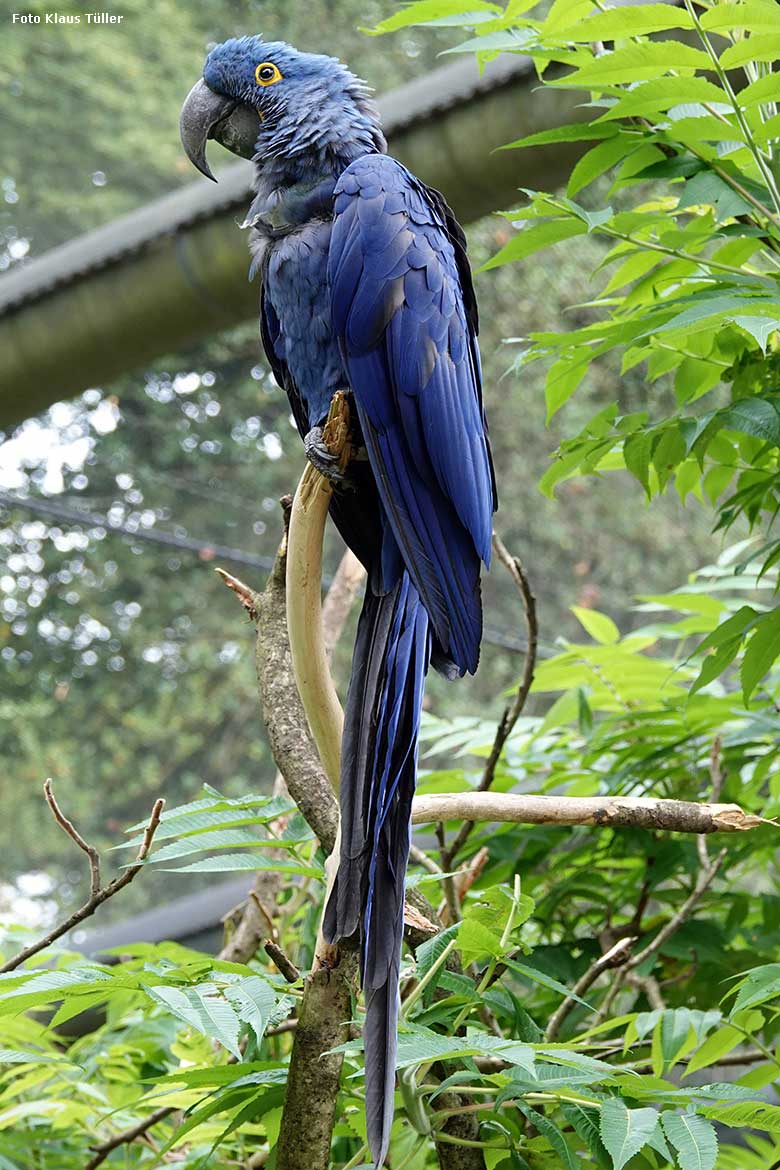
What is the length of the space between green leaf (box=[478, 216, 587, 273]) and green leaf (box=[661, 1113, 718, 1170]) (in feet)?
1.58

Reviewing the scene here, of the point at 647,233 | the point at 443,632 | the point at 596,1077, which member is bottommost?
the point at 596,1077

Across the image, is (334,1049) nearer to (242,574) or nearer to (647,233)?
(647,233)

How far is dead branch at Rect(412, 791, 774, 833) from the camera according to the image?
65 centimetres

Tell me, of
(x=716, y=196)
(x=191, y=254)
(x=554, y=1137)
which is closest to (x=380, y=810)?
(x=554, y=1137)

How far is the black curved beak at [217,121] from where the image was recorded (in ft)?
3.41

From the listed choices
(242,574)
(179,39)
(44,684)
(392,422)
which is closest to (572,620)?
(242,574)

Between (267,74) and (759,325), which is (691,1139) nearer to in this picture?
(759,325)

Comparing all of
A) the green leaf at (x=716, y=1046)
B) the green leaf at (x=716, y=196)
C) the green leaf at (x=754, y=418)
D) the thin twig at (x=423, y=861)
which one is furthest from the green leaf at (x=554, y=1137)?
the green leaf at (x=716, y=196)

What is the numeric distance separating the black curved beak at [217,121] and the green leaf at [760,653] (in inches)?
23.4

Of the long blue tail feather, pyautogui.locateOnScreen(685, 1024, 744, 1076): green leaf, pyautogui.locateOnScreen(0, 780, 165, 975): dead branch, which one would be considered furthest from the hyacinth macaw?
pyautogui.locateOnScreen(685, 1024, 744, 1076): green leaf

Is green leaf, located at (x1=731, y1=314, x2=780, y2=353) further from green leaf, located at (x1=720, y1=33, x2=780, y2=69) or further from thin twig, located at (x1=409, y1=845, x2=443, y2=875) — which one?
thin twig, located at (x1=409, y1=845, x2=443, y2=875)

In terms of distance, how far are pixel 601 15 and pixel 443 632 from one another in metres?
0.36

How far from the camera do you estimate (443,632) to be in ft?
2.52

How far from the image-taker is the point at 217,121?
1.05 m
